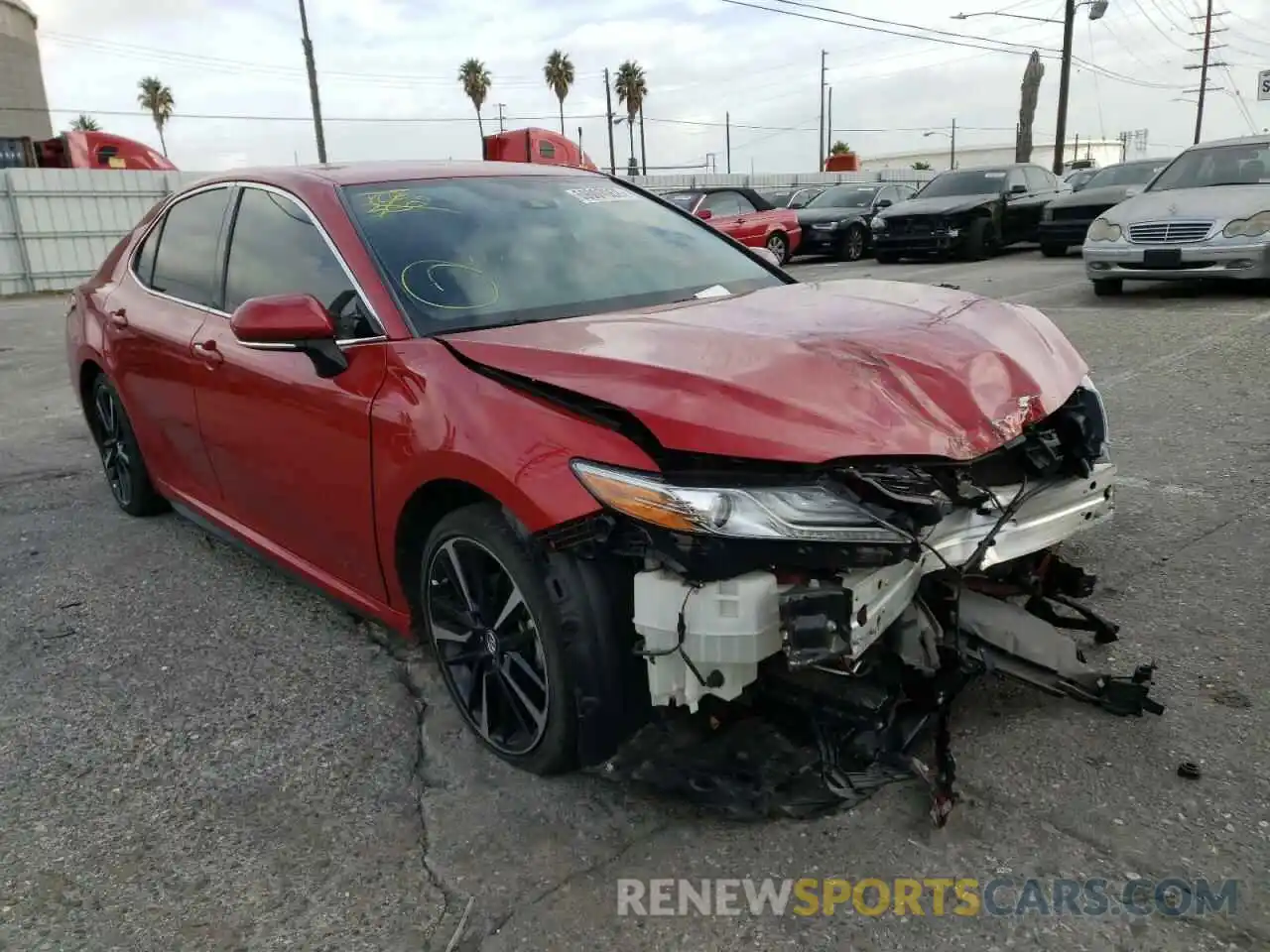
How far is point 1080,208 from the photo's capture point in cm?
1402

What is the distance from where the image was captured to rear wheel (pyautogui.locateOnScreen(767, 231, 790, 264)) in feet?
54.5

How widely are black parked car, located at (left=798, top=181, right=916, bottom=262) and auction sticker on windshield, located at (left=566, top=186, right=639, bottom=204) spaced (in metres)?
14.4

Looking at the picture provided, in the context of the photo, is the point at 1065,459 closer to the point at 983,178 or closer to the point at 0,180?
the point at 983,178

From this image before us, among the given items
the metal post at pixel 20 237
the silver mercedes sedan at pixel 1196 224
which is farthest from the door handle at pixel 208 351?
the metal post at pixel 20 237

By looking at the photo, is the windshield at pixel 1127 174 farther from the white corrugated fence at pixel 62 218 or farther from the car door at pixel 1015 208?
the white corrugated fence at pixel 62 218

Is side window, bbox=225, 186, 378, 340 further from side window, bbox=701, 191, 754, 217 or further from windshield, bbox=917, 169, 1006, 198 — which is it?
windshield, bbox=917, 169, 1006, 198

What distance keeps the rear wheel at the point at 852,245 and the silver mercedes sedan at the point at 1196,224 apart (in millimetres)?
7911

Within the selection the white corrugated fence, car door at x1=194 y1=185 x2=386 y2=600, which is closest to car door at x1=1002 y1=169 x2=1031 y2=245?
car door at x1=194 y1=185 x2=386 y2=600

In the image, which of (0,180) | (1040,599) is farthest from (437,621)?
(0,180)

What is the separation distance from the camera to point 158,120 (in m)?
62.6

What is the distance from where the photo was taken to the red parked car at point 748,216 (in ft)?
53.6

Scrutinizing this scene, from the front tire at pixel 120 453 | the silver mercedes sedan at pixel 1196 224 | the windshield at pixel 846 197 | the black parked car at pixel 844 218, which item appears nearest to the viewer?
the front tire at pixel 120 453

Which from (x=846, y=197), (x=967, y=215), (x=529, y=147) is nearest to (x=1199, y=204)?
(x=967, y=215)

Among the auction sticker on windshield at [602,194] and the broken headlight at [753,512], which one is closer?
the broken headlight at [753,512]
